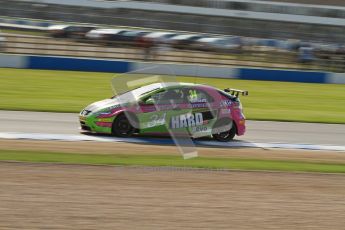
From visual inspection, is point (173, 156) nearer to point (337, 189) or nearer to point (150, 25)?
point (337, 189)

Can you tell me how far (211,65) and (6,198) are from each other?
24.4 m

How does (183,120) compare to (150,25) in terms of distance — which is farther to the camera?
(150,25)

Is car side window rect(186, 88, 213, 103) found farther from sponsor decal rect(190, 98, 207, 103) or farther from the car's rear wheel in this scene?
the car's rear wheel

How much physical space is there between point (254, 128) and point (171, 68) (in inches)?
459

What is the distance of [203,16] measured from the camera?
6419 centimetres

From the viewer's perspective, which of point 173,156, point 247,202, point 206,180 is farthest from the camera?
point 173,156

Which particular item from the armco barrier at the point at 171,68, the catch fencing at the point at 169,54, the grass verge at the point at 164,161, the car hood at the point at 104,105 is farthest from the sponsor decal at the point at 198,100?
the catch fencing at the point at 169,54

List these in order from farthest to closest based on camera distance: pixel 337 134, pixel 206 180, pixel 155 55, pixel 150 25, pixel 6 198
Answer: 1. pixel 150 25
2. pixel 155 55
3. pixel 337 134
4. pixel 206 180
5. pixel 6 198

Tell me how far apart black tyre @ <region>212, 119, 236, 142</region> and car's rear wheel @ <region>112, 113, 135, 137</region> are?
2003mm

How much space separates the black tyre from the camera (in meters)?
15.4

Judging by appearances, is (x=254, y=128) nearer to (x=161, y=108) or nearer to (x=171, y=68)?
(x=161, y=108)

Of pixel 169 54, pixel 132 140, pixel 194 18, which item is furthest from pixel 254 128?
pixel 194 18

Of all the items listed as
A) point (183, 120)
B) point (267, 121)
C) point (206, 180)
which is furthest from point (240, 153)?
point (267, 121)

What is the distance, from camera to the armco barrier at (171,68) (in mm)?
28203
